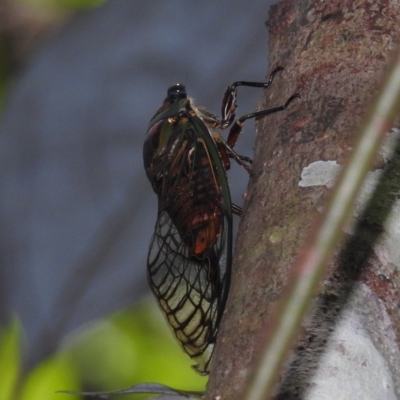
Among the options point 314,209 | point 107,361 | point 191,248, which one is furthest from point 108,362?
point 314,209

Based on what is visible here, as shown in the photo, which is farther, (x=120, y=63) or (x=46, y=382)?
(x=120, y=63)

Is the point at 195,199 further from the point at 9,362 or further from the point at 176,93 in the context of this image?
the point at 9,362

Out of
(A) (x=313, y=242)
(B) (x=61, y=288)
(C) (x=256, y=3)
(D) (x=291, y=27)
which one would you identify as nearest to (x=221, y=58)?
(C) (x=256, y=3)

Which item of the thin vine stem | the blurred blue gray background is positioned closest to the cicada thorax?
the thin vine stem

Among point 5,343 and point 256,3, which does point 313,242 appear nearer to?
point 5,343

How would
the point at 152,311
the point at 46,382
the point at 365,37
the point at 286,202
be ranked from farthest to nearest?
the point at 152,311 < the point at 46,382 < the point at 365,37 < the point at 286,202

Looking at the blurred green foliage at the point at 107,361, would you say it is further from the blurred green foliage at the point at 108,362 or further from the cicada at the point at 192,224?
the cicada at the point at 192,224

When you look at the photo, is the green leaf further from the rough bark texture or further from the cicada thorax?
the rough bark texture

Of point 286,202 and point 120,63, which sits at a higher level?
point 120,63
